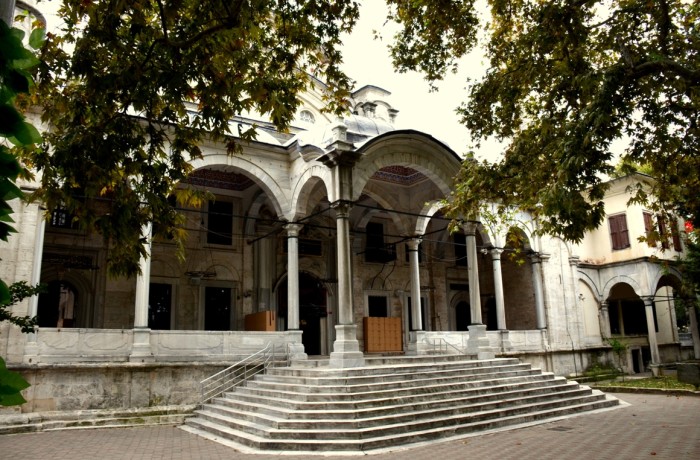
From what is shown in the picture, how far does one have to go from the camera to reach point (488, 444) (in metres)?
10.1

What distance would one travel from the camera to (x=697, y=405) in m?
14.8

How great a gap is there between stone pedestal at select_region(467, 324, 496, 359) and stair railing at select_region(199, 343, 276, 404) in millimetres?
6133

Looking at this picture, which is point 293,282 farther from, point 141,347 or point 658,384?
point 658,384

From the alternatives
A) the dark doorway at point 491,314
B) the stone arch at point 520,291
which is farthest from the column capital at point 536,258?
the dark doorway at point 491,314

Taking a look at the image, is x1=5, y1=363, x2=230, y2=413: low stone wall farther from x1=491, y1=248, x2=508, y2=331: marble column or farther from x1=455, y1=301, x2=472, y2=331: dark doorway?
x1=455, y1=301, x2=472, y2=331: dark doorway

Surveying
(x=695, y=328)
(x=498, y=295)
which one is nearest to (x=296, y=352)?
(x=498, y=295)

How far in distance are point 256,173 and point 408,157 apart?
4.62 m

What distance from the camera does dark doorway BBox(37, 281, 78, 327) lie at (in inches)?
628

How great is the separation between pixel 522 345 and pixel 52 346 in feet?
51.0

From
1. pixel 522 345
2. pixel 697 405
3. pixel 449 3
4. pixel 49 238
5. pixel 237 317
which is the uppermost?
pixel 449 3

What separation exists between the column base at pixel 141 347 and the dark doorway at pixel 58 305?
4013 millimetres

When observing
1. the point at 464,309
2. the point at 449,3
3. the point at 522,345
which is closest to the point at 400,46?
the point at 449,3

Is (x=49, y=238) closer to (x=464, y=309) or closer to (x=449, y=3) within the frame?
(x=449, y=3)

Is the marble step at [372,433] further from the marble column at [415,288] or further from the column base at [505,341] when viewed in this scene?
the column base at [505,341]
